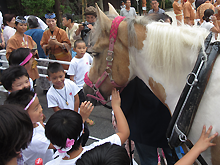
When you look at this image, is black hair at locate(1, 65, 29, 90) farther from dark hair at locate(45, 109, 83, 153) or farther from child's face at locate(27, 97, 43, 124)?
dark hair at locate(45, 109, 83, 153)

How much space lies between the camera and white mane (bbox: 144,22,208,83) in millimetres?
981

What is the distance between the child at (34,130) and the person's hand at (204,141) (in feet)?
3.82

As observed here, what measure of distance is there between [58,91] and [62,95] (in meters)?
0.07

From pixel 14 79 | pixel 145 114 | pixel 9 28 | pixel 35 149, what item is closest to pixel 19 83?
pixel 14 79

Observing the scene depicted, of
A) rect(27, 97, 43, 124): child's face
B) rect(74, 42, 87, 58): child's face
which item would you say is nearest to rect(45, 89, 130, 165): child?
rect(27, 97, 43, 124): child's face

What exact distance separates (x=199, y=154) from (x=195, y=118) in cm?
20

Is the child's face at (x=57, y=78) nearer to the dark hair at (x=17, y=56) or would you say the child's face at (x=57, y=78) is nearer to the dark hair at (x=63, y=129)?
the dark hair at (x=17, y=56)

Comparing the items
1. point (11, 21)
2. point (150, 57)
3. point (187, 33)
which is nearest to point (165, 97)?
point (150, 57)

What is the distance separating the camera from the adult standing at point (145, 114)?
147cm

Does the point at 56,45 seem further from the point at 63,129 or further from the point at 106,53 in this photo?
the point at 63,129

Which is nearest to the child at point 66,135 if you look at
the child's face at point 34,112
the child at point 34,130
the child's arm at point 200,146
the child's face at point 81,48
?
the child at point 34,130

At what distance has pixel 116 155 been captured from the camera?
36.0 inches

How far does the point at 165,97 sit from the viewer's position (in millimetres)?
1155

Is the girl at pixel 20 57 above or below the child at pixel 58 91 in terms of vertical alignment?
above
